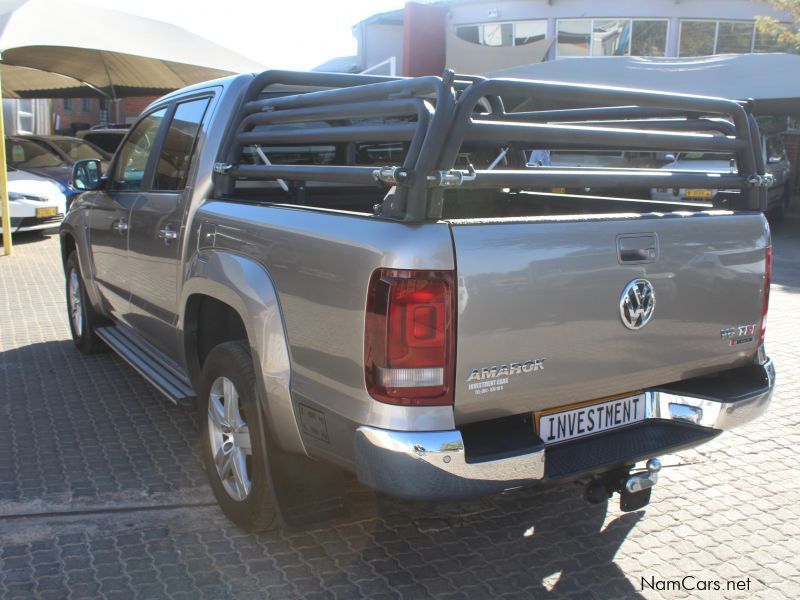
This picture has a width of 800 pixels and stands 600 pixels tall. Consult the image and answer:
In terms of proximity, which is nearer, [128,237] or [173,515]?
[173,515]

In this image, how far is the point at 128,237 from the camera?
4.61 m

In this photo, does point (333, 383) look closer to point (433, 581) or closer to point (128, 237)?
point (433, 581)

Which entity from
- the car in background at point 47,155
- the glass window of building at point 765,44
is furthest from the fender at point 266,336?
the glass window of building at point 765,44

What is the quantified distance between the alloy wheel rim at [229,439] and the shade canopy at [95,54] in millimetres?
10259

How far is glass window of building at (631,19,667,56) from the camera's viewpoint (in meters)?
24.6

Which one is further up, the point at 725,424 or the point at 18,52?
the point at 18,52

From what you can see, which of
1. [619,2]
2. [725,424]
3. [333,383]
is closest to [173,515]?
[333,383]

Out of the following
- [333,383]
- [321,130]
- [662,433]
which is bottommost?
[662,433]

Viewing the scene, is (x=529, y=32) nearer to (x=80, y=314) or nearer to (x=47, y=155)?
(x=47, y=155)

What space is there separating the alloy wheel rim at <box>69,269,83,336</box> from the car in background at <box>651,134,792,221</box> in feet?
28.0

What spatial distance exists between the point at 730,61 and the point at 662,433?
15.2m

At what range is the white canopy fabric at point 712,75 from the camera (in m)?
14.9

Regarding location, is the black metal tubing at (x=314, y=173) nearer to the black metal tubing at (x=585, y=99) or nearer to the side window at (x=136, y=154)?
the black metal tubing at (x=585, y=99)

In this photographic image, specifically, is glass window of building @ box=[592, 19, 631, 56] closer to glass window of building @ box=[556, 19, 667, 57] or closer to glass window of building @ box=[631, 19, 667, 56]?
glass window of building @ box=[556, 19, 667, 57]
